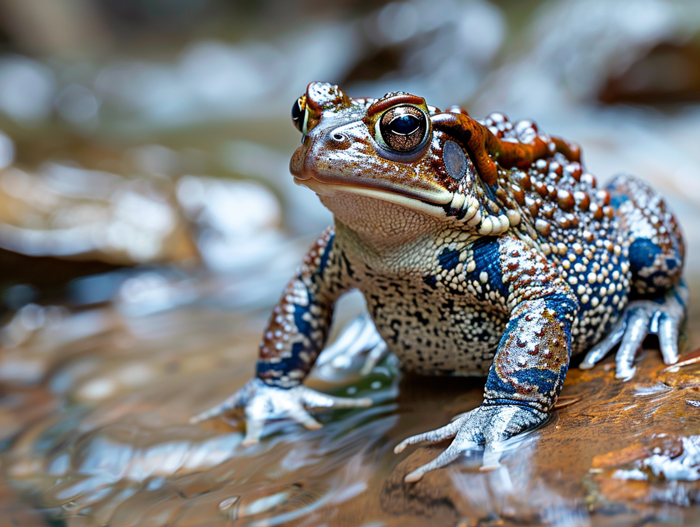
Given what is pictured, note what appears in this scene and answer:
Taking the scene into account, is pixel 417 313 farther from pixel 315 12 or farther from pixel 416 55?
pixel 315 12

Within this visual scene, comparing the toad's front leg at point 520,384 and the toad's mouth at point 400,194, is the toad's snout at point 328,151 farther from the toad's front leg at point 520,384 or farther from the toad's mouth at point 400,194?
A: the toad's front leg at point 520,384

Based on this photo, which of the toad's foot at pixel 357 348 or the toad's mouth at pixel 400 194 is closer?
the toad's mouth at pixel 400 194

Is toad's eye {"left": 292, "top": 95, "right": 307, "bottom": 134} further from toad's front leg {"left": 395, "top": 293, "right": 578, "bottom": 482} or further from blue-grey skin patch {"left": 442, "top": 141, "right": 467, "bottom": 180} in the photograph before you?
toad's front leg {"left": 395, "top": 293, "right": 578, "bottom": 482}

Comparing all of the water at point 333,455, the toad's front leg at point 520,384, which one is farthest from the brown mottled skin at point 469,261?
the water at point 333,455

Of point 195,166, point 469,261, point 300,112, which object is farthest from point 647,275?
point 195,166

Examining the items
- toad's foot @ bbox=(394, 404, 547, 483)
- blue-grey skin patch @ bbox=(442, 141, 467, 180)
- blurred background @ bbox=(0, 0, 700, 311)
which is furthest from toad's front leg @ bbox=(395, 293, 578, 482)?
blurred background @ bbox=(0, 0, 700, 311)

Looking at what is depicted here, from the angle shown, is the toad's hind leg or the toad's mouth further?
the toad's hind leg

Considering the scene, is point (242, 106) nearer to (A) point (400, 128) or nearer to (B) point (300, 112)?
(B) point (300, 112)
